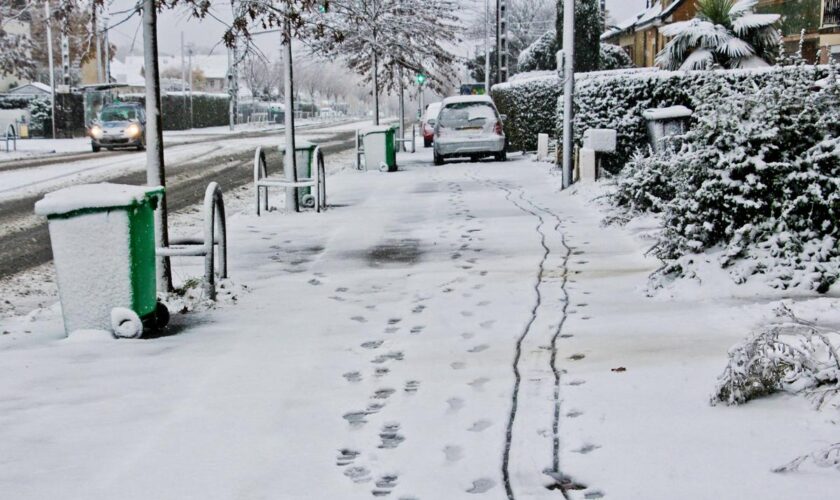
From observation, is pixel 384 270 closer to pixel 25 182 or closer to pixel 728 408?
pixel 728 408

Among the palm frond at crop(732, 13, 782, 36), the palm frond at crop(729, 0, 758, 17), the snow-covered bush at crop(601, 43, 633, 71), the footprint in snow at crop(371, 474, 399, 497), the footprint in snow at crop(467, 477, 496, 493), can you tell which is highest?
the snow-covered bush at crop(601, 43, 633, 71)

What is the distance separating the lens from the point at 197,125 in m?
63.4

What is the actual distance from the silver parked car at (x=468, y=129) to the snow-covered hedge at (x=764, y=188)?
50.8ft

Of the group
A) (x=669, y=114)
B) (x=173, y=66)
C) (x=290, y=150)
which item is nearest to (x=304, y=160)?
(x=290, y=150)

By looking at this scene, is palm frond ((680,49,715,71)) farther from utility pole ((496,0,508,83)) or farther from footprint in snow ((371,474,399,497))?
footprint in snow ((371,474,399,497))

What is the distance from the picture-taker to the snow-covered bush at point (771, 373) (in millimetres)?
4281

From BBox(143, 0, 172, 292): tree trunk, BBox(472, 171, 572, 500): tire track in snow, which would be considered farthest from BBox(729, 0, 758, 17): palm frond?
BBox(143, 0, 172, 292): tree trunk

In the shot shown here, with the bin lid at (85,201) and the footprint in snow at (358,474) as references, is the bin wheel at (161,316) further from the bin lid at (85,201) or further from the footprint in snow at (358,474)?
the footprint in snow at (358,474)

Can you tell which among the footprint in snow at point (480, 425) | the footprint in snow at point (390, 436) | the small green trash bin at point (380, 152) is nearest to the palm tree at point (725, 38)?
the small green trash bin at point (380, 152)

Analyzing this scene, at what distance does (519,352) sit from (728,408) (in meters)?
1.37

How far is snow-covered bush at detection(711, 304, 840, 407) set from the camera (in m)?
4.28

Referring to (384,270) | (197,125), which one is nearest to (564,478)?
(384,270)

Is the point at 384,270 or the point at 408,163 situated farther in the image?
the point at 408,163

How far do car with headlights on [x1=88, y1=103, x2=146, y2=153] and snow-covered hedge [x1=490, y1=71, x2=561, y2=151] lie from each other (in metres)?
12.1
